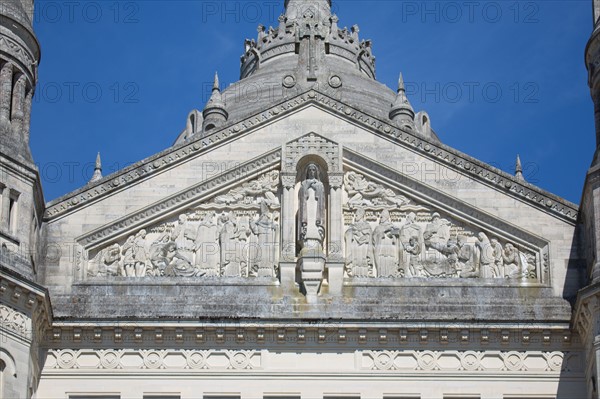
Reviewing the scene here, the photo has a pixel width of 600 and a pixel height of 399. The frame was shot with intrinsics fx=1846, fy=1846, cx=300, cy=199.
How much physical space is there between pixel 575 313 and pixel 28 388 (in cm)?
1057

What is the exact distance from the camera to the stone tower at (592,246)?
1364 inches

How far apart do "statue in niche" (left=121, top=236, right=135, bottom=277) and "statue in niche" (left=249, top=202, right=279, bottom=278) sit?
2379 millimetres

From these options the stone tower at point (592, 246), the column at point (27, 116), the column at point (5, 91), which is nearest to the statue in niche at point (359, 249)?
the stone tower at point (592, 246)

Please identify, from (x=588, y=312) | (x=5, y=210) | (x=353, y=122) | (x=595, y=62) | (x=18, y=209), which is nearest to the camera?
(x=588, y=312)

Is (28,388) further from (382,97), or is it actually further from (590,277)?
(382,97)

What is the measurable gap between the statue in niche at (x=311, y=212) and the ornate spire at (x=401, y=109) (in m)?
18.1

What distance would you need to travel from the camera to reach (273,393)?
35.6 meters

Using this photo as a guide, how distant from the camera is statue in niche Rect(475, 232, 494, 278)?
36.9 m

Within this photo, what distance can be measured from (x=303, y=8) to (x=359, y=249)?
28.2 meters

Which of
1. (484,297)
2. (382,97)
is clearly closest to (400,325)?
(484,297)

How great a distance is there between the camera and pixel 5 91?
3681 cm

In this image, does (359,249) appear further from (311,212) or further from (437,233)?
(437,233)

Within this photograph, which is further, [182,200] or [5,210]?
[182,200]

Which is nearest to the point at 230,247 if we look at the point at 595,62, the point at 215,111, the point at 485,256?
the point at 485,256
